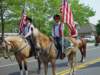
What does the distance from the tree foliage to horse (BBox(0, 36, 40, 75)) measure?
22.5 m

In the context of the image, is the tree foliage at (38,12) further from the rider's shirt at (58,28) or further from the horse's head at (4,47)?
the rider's shirt at (58,28)

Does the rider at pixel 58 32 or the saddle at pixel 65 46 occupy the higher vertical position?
the rider at pixel 58 32

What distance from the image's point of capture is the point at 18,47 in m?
15.8

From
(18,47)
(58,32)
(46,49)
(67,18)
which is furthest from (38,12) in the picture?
(46,49)

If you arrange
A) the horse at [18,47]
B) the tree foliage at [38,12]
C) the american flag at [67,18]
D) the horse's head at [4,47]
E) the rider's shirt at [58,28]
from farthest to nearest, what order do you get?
the tree foliage at [38,12] → the american flag at [67,18] → the horse at [18,47] → the horse's head at [4,47] → the rider's shirt at [58,28]

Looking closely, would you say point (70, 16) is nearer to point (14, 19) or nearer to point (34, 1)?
point (14, 19)

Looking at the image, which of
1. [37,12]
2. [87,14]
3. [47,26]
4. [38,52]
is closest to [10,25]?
[37,12]

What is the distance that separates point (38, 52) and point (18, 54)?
2702 millimetres

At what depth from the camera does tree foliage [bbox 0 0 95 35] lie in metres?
39.2

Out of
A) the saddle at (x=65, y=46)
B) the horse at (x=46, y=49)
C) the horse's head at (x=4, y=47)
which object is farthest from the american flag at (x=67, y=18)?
the horse's head at (x=4, y=47)

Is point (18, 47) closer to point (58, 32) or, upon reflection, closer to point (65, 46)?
point (65, 46)

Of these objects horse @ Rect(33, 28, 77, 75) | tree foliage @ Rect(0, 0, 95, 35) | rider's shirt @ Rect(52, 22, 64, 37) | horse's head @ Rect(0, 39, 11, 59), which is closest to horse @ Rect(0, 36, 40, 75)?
horse's head @ Rect(0, 39, 11, 59)

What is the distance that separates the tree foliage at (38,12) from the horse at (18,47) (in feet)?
73.9

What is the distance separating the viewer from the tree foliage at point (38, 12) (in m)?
39.2
